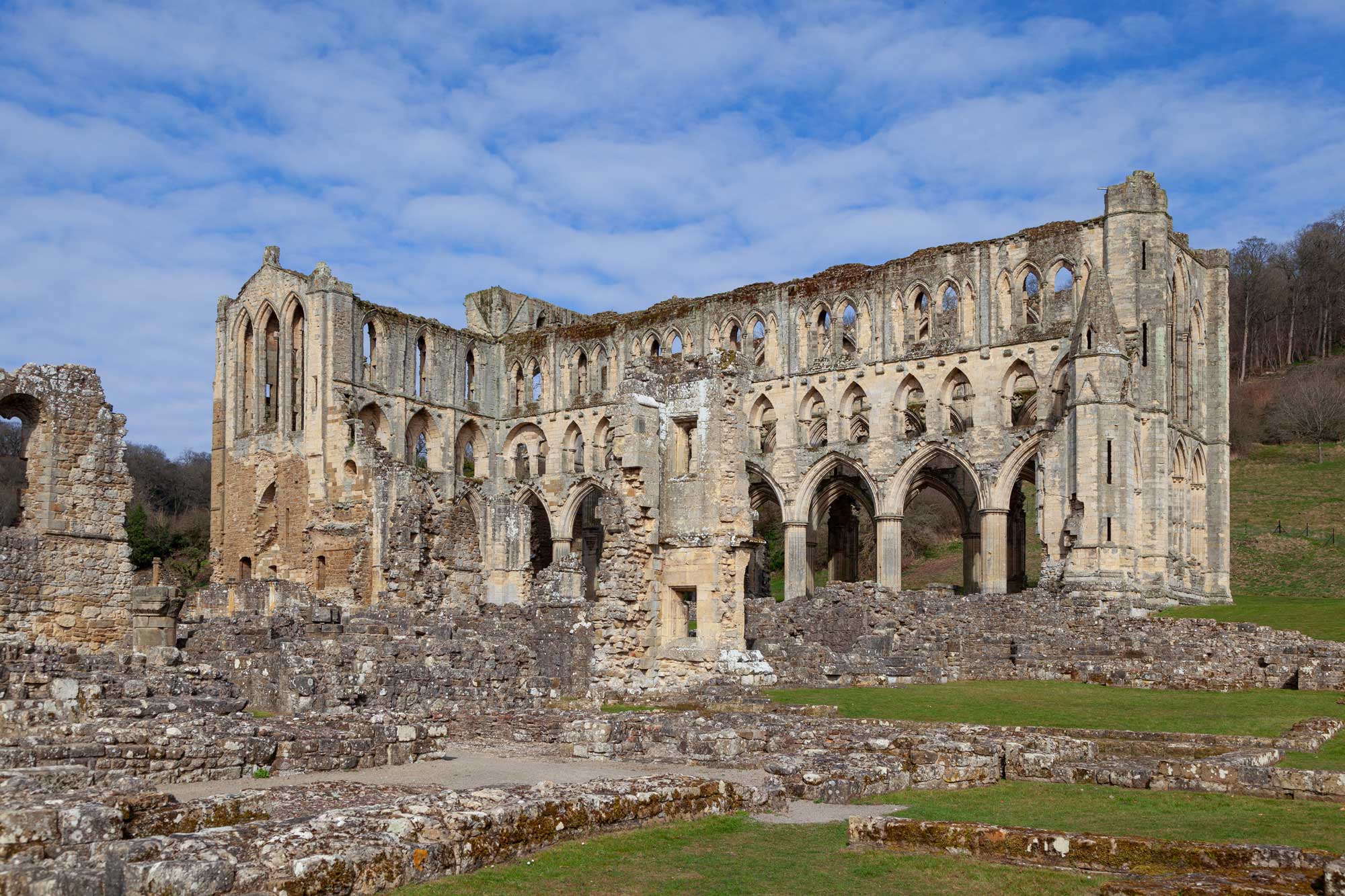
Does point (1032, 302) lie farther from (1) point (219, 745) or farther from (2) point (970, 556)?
(1) point (219, 745)

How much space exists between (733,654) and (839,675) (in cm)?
264

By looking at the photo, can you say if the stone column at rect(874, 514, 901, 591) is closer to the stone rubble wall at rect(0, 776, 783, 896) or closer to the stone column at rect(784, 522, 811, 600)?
the stone column at rect(784, 522, 811, 600)

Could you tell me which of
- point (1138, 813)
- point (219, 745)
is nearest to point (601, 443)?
point (219, 745)

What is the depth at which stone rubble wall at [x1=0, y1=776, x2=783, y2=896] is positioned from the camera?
6941mm

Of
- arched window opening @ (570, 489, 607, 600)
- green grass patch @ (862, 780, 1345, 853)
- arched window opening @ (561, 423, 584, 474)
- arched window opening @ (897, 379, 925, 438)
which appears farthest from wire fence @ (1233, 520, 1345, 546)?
green grass patch @ (862, 780, 1345, 853)

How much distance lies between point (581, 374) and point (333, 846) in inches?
1695

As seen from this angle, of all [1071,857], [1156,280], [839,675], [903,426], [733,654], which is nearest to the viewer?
[1071,857]

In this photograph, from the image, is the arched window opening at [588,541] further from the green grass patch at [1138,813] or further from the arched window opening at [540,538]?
the green grass patch at [1138,813]

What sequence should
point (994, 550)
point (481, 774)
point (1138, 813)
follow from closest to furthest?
point (1138, 813) → point (481, 774) → point (994, 550)

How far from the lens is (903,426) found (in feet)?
141

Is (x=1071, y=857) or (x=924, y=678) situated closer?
(x=1071, y=857)

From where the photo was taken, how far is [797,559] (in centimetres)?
4475

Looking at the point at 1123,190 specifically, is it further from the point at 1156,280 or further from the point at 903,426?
the point at 903,426

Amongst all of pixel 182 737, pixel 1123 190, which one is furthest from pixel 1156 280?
pixel 182 737
